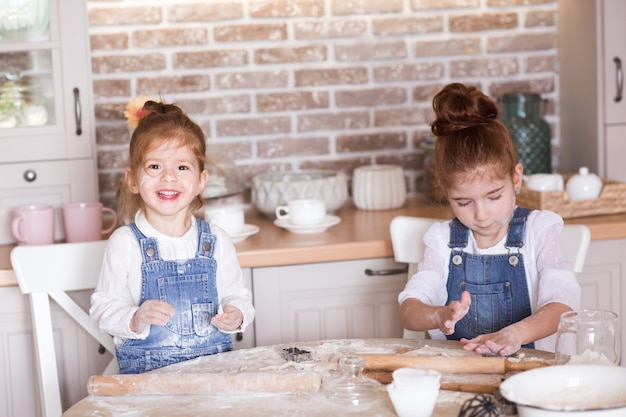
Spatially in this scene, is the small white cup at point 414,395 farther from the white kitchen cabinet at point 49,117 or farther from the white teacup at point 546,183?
the white kitchen cabinet at point 49,117

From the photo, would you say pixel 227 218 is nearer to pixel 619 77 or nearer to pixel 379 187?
pixel 379 187

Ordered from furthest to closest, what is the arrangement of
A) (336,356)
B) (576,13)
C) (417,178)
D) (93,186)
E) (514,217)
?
(417,178) < (576,13) < (93,186) < (514,217) < (336,356)

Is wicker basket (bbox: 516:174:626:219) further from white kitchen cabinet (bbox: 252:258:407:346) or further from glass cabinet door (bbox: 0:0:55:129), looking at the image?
glass cabinet door (bbox: 0:0:55:129)

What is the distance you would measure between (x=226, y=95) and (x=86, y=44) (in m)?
0.57

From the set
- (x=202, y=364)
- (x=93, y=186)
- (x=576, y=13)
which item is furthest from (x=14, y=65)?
(x=576, y=13)

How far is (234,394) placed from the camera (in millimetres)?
1634

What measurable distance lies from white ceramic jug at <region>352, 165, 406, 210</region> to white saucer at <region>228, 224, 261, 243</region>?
43 cm

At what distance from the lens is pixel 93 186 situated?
277 centimetres

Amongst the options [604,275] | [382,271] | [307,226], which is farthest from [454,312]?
[604,275]

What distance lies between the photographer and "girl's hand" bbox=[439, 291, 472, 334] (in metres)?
1.77

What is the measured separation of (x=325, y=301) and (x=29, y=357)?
0.83 m

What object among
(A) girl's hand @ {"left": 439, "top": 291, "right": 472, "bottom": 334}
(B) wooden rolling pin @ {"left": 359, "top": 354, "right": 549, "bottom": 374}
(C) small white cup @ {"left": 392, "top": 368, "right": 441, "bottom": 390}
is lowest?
(B) wooden rolling pin @ {"left": 359, "top": 354, "right": 549, "bottom": 374}

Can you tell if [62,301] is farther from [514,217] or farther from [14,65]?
[514,217]

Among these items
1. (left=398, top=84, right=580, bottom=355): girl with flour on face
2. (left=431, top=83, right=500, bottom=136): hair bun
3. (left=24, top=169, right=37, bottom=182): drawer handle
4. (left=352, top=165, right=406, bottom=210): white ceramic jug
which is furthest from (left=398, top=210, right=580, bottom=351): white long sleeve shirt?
(left=24, top=169, right=37, bottom=182): drawer handle
